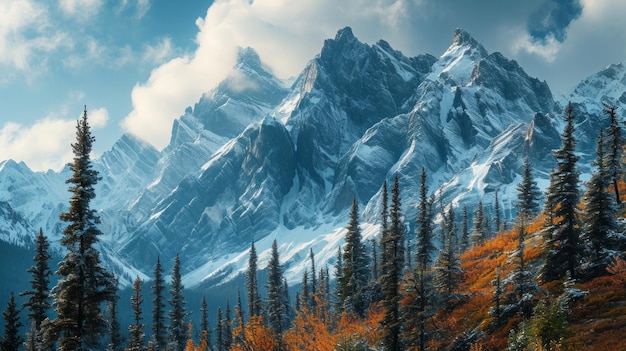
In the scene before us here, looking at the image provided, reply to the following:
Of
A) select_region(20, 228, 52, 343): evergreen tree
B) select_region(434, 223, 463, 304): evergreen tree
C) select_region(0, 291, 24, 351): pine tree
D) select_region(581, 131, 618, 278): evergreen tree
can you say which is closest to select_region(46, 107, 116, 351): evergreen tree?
select_region(20, 228, 52, 343): evergreen tree

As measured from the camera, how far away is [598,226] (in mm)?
34906

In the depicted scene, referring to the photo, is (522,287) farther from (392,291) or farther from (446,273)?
(446,273)

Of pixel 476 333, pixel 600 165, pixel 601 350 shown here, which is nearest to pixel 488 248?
pixel 600 165

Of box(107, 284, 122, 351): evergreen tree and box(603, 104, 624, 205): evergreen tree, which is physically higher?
box(603, 104, 624, 205): evergreen tree

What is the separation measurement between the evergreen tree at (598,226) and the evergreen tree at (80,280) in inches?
1237

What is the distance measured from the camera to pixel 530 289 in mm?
33469

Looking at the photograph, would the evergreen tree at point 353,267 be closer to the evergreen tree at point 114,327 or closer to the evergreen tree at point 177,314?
the evergreen tree at point 177,314

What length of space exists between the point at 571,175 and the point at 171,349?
1833 inches

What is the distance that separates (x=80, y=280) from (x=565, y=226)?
31.7 m

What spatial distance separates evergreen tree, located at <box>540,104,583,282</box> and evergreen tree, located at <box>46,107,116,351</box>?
1171 inches

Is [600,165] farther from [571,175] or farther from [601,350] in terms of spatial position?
[601,350]

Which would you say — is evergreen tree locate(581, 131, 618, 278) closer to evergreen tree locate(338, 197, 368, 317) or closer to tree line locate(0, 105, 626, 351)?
tree line locate(0, 105, 626, 351)

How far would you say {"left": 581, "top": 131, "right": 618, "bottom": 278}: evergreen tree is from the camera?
34531 mm

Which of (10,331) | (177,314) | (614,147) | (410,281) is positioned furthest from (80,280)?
(614,147)
